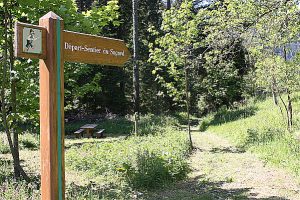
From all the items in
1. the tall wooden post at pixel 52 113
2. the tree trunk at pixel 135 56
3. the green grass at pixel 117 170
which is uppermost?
the tree trunk at pixel 135 56

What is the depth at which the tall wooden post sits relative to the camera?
2.63 meters

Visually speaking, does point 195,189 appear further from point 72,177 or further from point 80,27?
point 80,27

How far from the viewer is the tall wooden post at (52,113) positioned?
2629 millimetres

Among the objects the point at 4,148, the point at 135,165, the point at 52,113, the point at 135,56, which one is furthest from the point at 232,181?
the point at 135,56

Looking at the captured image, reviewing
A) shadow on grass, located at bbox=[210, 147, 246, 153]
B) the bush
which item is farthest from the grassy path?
the bush

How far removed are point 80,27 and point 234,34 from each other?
2646mm

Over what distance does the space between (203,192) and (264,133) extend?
5.19m

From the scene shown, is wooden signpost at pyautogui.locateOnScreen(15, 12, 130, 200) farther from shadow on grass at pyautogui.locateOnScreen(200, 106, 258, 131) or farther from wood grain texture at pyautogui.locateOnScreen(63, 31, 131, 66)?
shadow on grass at pyautogui.locateOnScreen(200, 106, 258, 131)

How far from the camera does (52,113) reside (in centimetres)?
263

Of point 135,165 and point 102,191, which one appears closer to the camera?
point 102,191

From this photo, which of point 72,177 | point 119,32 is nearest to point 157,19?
point 119,32

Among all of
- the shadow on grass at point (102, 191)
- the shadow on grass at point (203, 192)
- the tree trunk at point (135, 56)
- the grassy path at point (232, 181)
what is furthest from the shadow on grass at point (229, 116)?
the shadow on grass at point (102, 191)

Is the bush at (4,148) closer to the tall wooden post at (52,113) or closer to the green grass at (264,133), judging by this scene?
the green grass at (264,133)

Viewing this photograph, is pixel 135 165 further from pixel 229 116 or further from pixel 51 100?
pixel 229 116
